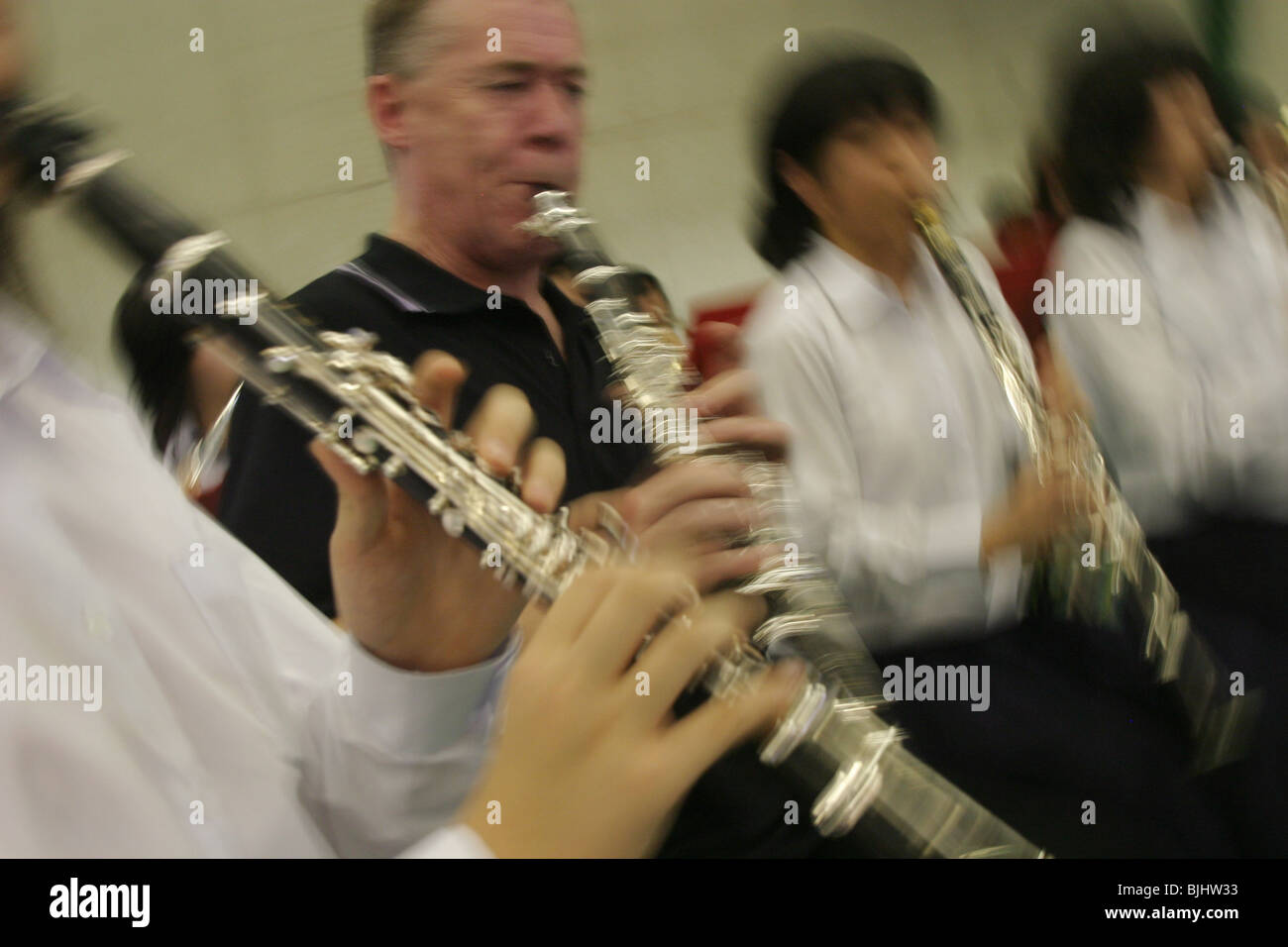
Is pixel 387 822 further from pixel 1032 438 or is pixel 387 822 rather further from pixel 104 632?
pixel 1032 438

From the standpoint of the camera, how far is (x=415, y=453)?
2.03 ft

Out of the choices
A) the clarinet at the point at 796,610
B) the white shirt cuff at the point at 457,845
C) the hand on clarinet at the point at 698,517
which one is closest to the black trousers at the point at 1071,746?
the clarinet at the point at 796,610

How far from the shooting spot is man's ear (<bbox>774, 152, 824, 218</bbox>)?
1.29 meters

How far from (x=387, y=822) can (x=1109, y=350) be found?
1075 millimetres

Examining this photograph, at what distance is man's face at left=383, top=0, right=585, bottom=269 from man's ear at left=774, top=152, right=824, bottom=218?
36 centimetres

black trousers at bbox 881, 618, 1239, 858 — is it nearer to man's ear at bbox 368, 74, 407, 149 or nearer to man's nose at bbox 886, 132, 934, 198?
man's nose at bbox 886, 132, 934, 198

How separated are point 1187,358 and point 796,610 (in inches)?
36.7

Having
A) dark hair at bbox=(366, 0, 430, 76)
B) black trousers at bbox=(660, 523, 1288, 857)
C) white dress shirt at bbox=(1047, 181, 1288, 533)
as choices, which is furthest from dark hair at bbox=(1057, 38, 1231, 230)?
dark hair at bbox=(366, 0, 430, 76)

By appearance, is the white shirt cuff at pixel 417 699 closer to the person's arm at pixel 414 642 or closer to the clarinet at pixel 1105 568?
the person's arm at pixel 414 642

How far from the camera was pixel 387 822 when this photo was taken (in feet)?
2.27

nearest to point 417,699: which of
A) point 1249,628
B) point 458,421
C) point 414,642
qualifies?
point 414,642

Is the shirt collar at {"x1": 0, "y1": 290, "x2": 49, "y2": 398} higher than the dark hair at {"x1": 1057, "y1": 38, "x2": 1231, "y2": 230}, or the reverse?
the dark hair at {"x1": 1057, "y1": 38, "x2": 1231, "y2": 230}

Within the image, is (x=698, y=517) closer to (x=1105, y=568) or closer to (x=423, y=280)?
(x=423, y=280)

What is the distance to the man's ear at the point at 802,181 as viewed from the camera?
1295 mm
